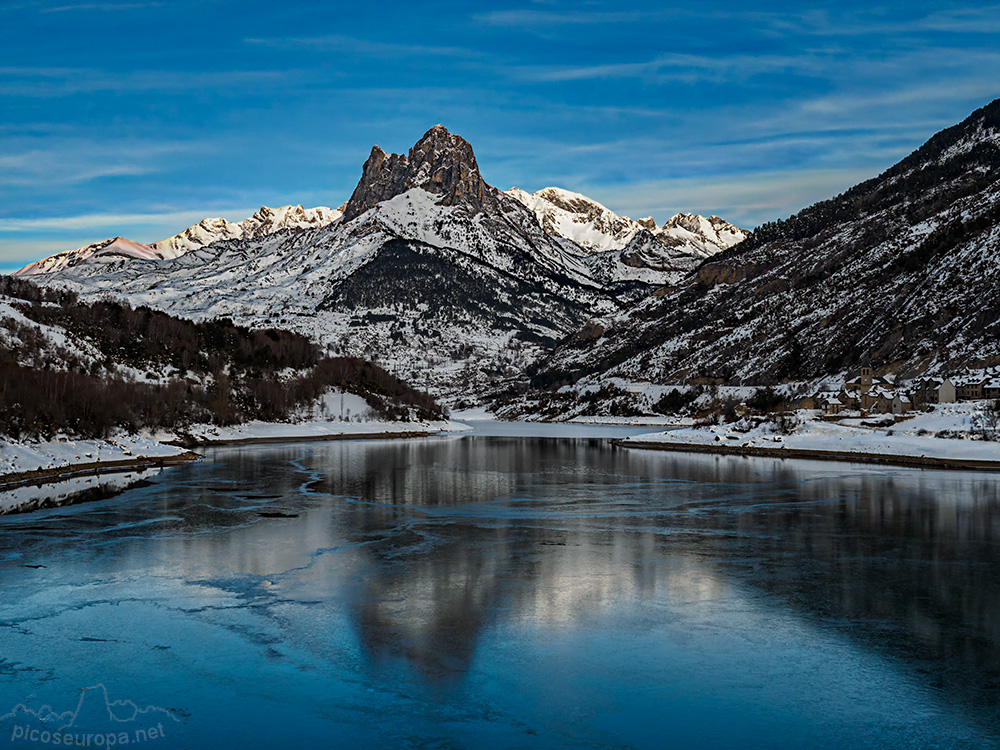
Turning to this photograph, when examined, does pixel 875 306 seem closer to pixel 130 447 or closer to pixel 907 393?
pixel 907 393

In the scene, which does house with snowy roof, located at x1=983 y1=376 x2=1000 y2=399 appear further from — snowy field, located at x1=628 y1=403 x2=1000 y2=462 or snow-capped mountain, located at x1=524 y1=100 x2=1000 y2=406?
snow-capped mountain, located at x1=524 y1=100 x2=1000 y2=406

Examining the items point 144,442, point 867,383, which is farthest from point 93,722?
point 867,383

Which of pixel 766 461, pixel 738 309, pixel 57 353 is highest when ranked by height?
pixel 738 309

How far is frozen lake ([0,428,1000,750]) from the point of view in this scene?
11352 millimetres

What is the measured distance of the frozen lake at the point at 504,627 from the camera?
11.4 metres

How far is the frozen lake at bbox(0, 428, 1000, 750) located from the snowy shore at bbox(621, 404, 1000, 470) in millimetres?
25621

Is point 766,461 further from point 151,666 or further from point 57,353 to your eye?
point 57,353

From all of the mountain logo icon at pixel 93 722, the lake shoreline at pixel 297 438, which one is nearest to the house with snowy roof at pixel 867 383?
the lake shoreline at pixel 297 438

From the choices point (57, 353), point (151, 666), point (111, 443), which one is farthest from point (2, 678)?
point (57, 353)

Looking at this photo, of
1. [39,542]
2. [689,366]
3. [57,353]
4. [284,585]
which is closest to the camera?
[284,585]

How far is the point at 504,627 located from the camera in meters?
15.8

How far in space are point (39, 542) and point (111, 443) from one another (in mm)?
36825

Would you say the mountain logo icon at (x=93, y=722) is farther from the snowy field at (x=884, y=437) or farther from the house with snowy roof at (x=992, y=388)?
the house with snowy roof at (x=992, y=388)

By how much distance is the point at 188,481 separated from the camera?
45188 millimetres
